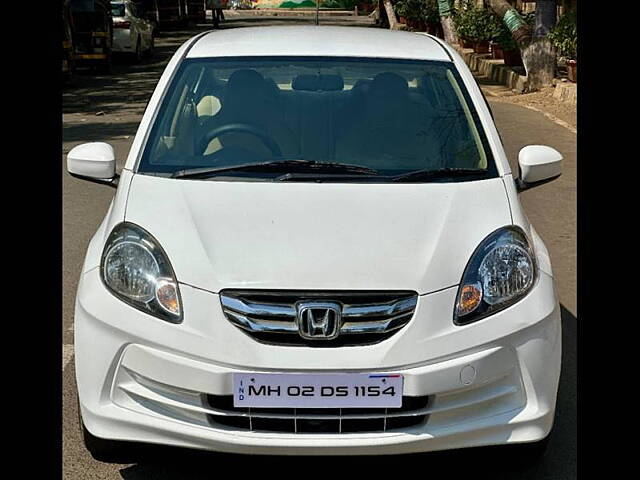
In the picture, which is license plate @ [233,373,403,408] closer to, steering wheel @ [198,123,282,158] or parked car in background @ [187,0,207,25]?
steering wheel @ [198,123,282,158]

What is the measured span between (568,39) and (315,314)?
1551cm

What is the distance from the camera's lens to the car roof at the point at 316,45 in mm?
5000

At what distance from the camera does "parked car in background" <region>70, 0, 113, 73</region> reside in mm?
23203

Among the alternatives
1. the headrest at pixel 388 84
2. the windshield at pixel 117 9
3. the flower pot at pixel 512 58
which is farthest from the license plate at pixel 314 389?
the windshield at pixel 117 9

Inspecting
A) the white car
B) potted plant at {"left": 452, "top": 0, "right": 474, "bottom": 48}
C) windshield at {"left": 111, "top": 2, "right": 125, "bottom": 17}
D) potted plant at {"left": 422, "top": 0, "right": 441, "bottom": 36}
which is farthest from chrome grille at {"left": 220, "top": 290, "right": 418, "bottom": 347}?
potted plant at {"left": 422, "top": 0, "right": 441, "bottom": 36}

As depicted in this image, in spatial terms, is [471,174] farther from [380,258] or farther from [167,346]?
[167,346]

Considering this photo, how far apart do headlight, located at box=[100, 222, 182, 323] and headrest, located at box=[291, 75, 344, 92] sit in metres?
1.29

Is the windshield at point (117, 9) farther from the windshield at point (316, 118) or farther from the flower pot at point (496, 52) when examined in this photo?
the windshield at point (316, 118)

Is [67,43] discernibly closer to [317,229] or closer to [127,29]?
[127,29]

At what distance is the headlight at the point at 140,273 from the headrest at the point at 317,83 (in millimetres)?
1286

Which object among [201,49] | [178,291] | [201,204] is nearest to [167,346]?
[178,291]

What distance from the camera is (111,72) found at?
24938mm

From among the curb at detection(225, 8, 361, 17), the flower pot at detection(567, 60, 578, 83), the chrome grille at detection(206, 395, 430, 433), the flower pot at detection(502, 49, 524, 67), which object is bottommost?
the curb at detection(225, 8, 361, 17)
